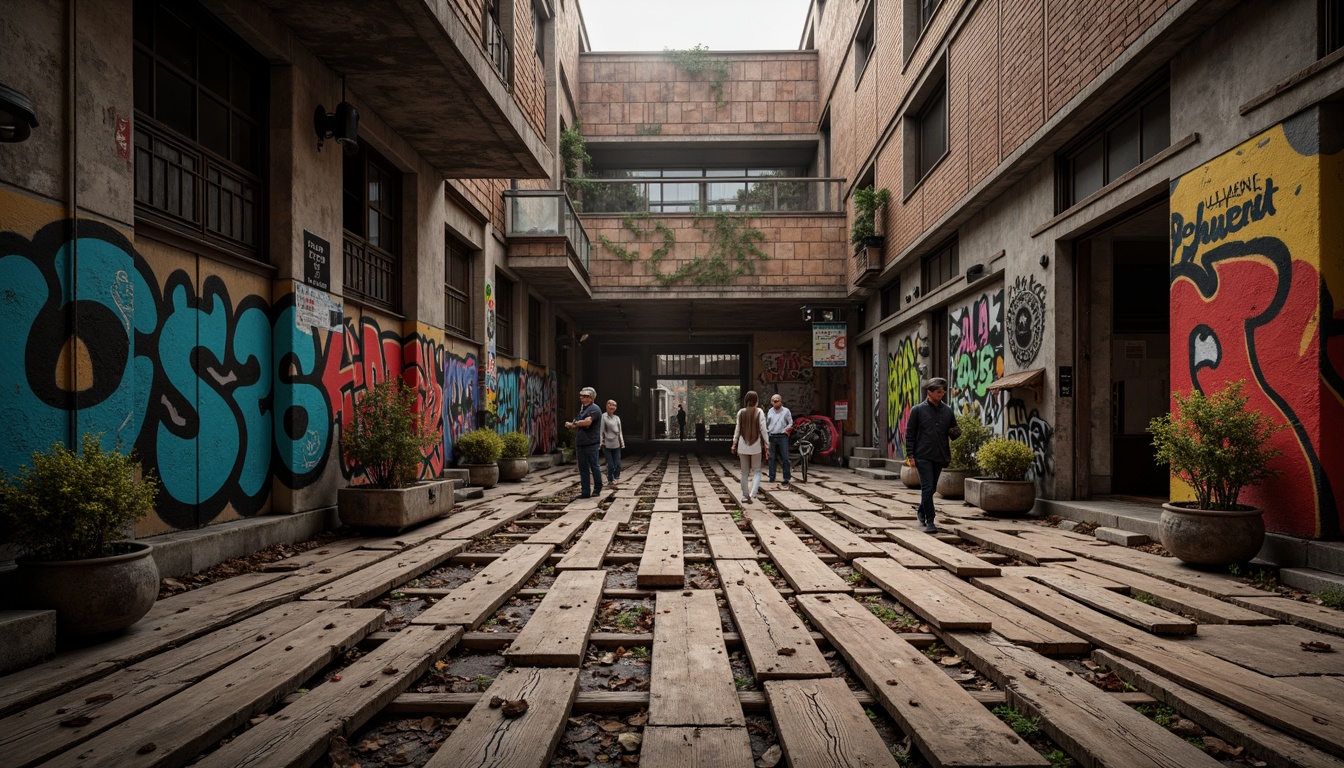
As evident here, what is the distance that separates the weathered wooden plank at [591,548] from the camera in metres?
5.91

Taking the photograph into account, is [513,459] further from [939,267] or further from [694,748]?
[694,748]

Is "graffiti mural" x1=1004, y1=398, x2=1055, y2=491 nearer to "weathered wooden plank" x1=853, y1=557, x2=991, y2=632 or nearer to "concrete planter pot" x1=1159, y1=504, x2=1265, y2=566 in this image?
"concrete planter pot" x1=1159, y1=504, x2=1265, y2=566

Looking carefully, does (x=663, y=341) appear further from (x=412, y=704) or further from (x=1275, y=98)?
(x=412, y=704)

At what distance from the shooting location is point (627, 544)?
7.20 metres

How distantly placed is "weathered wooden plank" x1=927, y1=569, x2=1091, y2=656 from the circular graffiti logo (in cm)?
579

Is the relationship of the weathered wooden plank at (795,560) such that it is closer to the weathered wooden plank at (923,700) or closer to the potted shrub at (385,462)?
the weathered wooden plank at (923,700)

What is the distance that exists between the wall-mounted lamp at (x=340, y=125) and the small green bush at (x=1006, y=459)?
8.37 meters

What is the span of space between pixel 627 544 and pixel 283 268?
4459 mm

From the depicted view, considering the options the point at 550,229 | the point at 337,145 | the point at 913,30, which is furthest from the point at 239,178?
the point at 913,30

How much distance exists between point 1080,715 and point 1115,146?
760 centimetres

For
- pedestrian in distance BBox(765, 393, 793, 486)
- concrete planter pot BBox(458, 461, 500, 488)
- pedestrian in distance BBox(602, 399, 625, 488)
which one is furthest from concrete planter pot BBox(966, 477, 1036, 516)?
concrete planter pot BBox(458, 461, 500, 488)

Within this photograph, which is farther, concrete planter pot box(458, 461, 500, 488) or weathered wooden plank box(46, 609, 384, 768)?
concrete planter pot box(458, 461, 500, 488)

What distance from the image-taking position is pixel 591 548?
262 inches

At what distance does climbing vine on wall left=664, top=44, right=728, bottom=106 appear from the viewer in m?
22.2
